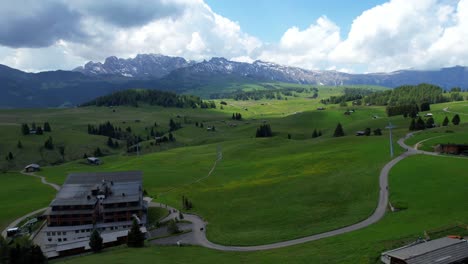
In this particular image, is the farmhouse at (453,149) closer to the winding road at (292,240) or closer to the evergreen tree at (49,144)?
the winding road at (292,240)

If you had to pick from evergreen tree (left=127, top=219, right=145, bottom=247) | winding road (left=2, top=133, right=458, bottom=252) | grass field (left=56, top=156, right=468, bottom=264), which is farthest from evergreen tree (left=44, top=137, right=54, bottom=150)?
grass field (left=56, top=156, right=468, bottom=264)

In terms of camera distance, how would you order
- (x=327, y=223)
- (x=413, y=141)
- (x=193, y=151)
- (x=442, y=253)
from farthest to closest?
(x=193, y=151)
(x=413, y=141)
(x=327, y=223)
(x=442, y=253)

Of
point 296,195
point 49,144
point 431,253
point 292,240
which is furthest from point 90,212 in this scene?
point 49,144

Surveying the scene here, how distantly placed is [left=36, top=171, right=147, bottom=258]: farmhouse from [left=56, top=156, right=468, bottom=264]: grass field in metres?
19.9

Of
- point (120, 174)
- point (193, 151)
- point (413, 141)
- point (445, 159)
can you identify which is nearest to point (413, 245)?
point (445, 159)

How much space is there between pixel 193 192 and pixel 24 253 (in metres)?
49.1

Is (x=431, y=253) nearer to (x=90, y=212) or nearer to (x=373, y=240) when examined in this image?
(x=373, y=240)

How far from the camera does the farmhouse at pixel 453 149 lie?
3595 inches

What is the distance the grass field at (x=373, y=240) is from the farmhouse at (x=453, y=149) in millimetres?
28901

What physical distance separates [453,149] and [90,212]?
90.5 metres

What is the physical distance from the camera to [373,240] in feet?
142

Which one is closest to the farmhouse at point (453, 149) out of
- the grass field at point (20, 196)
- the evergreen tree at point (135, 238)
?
the evergreen tree at point (135, 238)

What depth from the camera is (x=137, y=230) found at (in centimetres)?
5862

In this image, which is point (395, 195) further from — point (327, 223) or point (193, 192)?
point (193, 192)
